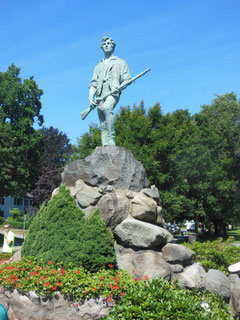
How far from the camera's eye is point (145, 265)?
300 inches

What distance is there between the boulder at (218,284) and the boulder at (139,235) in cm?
139

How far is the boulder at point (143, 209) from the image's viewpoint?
29.5 ft

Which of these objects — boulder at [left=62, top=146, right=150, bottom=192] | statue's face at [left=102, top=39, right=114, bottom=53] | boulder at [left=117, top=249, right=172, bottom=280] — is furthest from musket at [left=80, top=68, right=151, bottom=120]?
boulder at [left=117, top=249, right=172, bottom=280]

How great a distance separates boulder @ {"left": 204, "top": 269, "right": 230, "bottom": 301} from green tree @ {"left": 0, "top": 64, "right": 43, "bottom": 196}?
21086 millimetres

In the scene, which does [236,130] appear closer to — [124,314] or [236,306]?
[236,306]

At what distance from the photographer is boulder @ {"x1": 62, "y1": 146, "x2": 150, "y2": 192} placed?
9680mm

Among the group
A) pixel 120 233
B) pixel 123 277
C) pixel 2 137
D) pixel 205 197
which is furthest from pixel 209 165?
pixel 123 277

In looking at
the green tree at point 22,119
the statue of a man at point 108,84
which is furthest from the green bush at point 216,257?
the green tree at point 22,119

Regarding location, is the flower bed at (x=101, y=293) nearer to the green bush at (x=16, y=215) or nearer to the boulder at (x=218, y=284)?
the boulder at (x=218, y=284)

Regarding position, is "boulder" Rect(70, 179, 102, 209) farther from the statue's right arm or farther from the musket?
the statue's right arm

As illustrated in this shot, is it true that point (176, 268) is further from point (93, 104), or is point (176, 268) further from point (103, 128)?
point (93, 104)

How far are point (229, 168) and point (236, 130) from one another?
322 centimetres

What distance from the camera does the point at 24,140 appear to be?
29.0 metres

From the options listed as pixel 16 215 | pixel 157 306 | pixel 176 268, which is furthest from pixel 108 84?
pixel 16 215
